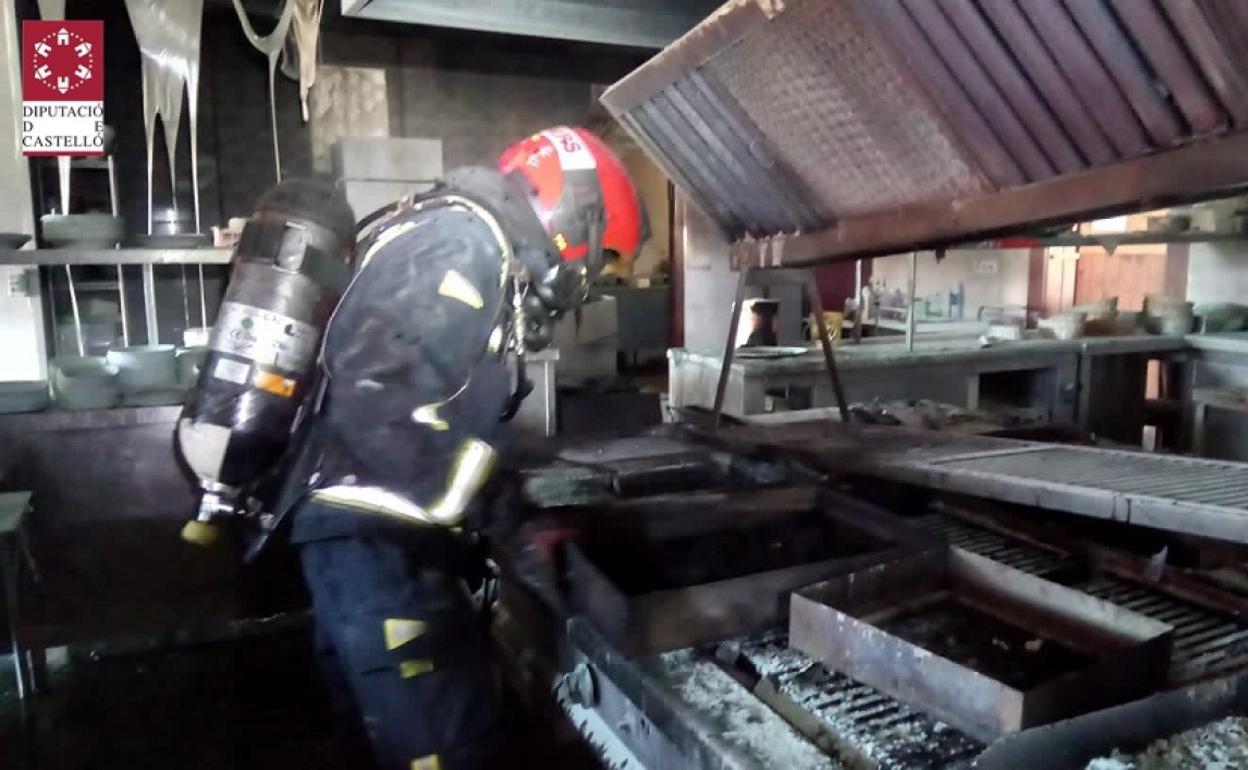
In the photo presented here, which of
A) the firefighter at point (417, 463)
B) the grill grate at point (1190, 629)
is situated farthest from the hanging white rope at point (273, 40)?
the grill grate at point (1190, 629)

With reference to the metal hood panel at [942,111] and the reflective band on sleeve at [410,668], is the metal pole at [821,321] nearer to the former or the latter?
the metal hood panel at [942,111]

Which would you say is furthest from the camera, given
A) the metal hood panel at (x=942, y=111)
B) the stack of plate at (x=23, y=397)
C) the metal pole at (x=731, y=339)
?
the stack of plate at (x=23, y=397)

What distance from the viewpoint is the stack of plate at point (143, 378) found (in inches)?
139

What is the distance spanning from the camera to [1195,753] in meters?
1.03

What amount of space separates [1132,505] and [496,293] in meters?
1.22

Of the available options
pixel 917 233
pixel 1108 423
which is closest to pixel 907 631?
pixel 917 233

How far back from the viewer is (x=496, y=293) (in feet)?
5.95

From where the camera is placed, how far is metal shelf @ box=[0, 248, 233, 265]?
3.70 metres

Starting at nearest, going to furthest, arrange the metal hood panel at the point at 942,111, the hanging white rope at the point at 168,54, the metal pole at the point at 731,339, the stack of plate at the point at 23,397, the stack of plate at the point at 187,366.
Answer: the metal hood panel at the point at 942,111 < the metal pole at the point at 731,339 < the stack of plate at the point at 23,397 < the stack of plate at the point at 187,366 < the hanging white rope at the point at 168,54

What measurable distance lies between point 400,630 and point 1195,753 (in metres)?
1.33

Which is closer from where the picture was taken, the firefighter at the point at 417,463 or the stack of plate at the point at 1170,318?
the firefighter at the point at 417,463

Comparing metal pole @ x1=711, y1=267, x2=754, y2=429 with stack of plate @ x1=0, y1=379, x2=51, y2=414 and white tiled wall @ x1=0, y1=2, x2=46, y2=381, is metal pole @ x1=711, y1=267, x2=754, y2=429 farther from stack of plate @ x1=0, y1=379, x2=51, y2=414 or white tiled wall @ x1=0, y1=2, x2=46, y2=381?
white tiled wall @ x1=0, y1=2, x2=46, y2=381

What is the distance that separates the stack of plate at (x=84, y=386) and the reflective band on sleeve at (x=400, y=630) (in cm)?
236

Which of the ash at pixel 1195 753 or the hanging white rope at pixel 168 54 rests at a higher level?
the hanging white rope at pixel 168 54
